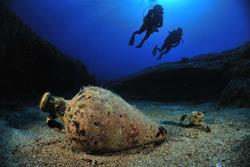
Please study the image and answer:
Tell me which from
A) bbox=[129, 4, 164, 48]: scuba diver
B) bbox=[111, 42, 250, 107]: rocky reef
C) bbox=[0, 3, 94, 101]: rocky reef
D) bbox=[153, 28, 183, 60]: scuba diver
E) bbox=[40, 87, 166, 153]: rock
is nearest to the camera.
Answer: bbox=[40, 87, 166, 153]: rock

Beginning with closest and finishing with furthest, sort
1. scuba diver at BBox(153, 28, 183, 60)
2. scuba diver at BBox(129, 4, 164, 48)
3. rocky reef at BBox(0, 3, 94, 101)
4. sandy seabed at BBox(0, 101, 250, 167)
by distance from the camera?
1. sandy seabed at BBox(0, 101, 250, 167)
2. rocky reef at BBox(0, 3, 94, 101)
3. scuba diver at BBox(129, 4, 164, 48)
4. scuba diver at BBox(153, 28, 183, 60)

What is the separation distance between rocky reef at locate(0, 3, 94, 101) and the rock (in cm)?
493

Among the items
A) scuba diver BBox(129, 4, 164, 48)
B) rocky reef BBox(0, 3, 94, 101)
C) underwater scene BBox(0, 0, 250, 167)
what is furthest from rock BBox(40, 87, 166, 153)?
scuba diver BBox(129, 4, 164, 48)

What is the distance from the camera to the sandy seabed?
359 centimetres

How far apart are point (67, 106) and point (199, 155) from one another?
80.3 inches

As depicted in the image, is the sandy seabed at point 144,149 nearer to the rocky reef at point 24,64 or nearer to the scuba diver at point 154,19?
the rocky reef at point 24,64

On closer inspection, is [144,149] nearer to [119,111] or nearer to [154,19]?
[119,111]

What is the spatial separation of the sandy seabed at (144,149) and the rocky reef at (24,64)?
2.95 meters

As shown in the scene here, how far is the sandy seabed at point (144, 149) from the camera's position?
3590mm

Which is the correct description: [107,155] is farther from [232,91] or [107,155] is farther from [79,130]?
[232,91]

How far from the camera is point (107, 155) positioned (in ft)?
12.6

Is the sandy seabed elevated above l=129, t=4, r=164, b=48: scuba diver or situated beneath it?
situated beneath

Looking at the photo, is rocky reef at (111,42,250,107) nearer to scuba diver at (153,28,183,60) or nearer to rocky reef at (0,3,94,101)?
scuba diver at (153,28,183,60)

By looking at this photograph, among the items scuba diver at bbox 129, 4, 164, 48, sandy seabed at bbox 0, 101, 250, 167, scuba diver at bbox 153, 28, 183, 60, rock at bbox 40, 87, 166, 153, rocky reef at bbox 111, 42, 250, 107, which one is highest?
scuba diver at bbox 129, 4, 164, 48
